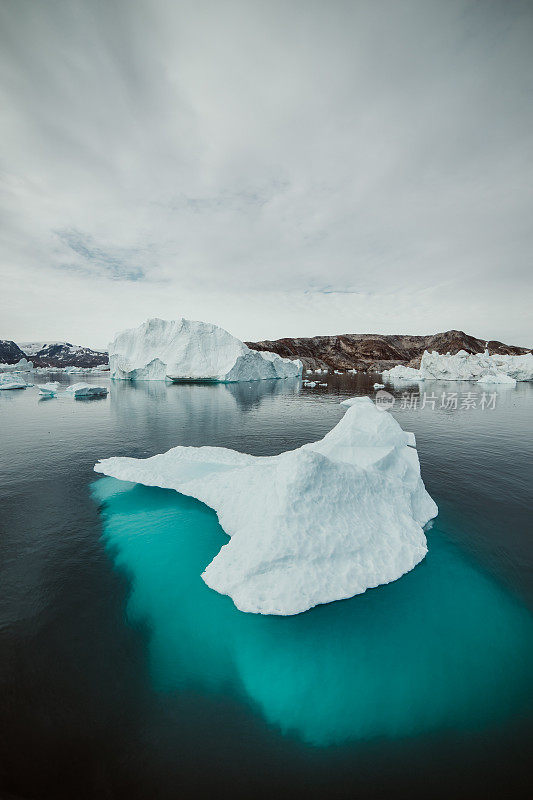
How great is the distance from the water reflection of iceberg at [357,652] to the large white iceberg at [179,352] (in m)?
66.5

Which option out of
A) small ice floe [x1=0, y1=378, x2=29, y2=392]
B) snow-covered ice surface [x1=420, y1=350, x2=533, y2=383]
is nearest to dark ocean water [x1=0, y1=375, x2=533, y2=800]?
small ice floe [x1=0, y1=378, x2=29, y2=392]

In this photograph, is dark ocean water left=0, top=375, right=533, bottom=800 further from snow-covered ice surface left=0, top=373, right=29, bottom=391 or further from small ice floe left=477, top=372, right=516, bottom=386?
small ice floe left=477, top=372, right=516, bottom=386

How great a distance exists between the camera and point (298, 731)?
6.05 metres

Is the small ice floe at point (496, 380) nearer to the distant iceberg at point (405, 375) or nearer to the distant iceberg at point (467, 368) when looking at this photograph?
the distant iceberg at point (467, 368)

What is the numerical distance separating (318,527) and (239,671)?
4155mm

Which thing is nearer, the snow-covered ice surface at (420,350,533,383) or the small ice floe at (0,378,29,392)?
the small ice floe at (0,378,29,392)

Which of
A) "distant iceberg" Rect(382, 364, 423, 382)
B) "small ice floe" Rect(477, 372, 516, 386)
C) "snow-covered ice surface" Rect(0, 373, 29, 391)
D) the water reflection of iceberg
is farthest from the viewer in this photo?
"distant iceberg" Rect(382, 364, 423, 382)

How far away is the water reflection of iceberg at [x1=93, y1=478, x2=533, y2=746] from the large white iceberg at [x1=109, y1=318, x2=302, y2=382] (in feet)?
218

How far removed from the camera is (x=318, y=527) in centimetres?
958

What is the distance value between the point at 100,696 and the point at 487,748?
317 inches

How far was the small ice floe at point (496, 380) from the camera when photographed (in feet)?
271

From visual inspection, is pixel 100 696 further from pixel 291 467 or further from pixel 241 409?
pixel 241 409

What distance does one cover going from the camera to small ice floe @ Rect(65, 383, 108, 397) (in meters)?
52.9

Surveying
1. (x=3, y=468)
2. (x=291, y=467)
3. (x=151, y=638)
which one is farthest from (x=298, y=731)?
(x=3, y=468)
